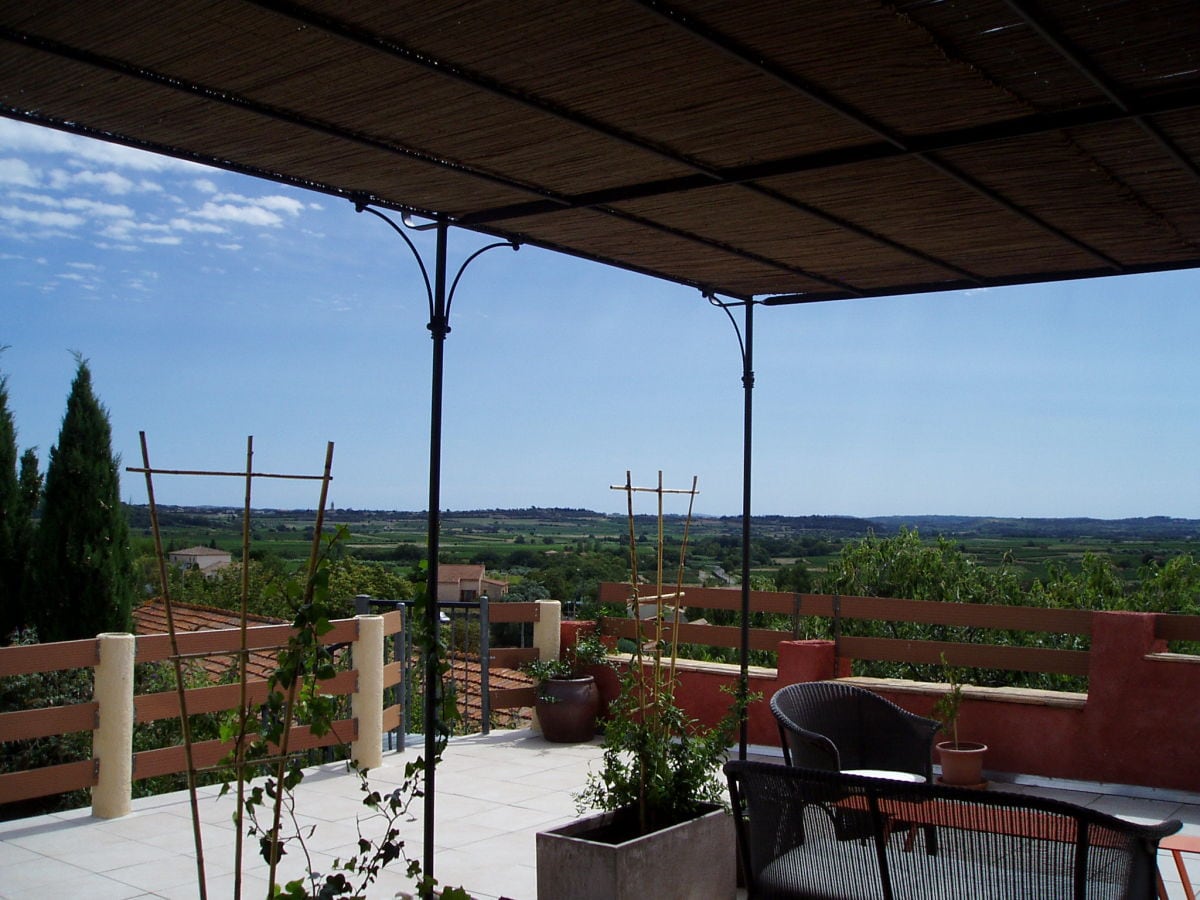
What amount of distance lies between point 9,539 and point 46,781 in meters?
6.20

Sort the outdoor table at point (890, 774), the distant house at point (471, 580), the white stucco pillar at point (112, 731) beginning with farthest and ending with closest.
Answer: the distant house at point (471, 580)
the white stucco pillar at point (112, 731)
the outdoor table at point (890, 774)

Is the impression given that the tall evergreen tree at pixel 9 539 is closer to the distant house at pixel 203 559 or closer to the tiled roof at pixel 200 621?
the tiled roof at pixel 200 621

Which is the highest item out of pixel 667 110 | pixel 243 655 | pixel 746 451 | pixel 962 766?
pixel 667 110

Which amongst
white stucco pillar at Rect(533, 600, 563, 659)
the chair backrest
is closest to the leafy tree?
white stucco pillar at Rect(533, 600, 563, 659)

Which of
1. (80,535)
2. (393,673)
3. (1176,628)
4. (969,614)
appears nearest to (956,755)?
(969,614)

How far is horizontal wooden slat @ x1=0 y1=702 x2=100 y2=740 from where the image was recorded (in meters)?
5.02

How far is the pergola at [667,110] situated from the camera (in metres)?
2.48

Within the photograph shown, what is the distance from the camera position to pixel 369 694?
6.40 m

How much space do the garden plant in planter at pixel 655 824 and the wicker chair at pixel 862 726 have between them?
0.77 meters

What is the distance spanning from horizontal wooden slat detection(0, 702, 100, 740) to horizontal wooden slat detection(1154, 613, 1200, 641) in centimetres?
559

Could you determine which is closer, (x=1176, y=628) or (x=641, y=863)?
(x=641, y=863)

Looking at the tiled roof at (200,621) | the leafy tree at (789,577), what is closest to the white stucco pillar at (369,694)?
the tiled roof at (200,621)

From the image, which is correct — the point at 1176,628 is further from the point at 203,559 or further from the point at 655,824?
the point at 203,559

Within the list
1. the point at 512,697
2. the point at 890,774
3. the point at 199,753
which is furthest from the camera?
the point at 512,697
